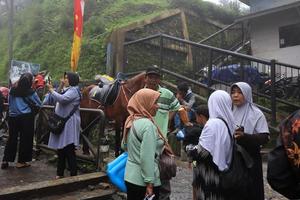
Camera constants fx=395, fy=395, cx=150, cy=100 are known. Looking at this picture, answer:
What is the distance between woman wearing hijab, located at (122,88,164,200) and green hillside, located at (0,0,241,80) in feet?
32.3

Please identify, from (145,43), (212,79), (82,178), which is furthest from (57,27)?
(82,178)

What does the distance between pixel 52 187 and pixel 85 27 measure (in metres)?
12.0

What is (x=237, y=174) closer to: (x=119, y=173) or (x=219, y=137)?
(x=219, y=137)

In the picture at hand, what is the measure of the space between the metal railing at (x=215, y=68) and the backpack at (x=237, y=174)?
591 cm

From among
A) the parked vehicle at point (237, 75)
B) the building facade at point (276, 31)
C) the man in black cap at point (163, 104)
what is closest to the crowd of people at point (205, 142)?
the man in black cap at point (163, 104)

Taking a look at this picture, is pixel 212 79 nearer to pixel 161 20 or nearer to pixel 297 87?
pixel 297 87

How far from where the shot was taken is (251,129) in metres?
4.27

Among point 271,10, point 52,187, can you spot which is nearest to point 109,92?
point 52,187

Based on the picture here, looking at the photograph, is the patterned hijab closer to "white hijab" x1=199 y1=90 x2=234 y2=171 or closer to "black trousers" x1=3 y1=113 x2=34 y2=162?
"white hijab" x1=199 y1=90 x2=234 y2=171

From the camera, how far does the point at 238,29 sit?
57.0 ft

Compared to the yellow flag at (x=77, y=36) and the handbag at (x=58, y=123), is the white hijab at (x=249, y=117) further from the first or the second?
the yellow flag at (x=77, y=36)

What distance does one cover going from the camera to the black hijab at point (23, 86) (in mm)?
7336

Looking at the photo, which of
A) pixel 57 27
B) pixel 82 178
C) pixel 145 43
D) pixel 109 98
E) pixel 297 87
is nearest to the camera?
pixel 82 178

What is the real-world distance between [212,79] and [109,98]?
137 inches
